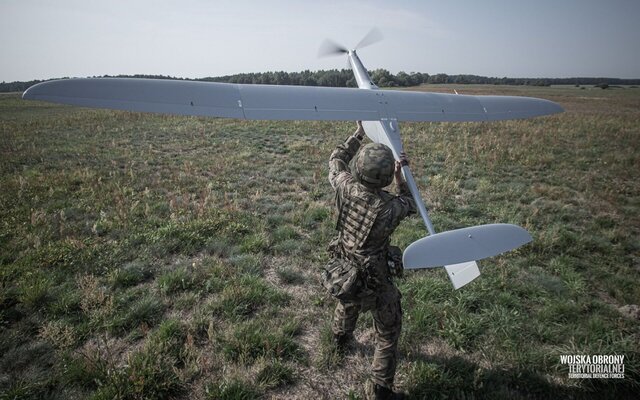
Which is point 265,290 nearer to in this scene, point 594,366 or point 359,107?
point 359,107

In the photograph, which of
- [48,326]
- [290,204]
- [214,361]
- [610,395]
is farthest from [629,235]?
[48,326]

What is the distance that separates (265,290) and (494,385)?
3.43 meters

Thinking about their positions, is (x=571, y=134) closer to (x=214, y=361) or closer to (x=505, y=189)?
(x=505, y=189)

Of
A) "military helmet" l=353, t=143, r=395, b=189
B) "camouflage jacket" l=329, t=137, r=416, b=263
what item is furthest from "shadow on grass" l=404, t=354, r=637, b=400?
"military helmet" l=353, t=143, r=395, b=189

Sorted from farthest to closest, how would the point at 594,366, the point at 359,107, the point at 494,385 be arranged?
the point at 359,107 → the point at 594,366 → the point at 494,385

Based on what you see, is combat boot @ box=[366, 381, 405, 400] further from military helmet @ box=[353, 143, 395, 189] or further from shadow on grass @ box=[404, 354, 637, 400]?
military helmet @ box=[353, 143, 395, 189]

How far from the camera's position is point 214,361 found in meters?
3.79

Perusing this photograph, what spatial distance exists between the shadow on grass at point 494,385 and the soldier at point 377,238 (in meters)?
0.37

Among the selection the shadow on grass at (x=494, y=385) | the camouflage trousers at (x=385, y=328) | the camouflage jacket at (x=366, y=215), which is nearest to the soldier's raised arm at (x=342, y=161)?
the camouflage jacket at (x=366, y=215)

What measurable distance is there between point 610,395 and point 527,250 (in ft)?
10.7

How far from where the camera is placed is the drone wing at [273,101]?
12.7 ft

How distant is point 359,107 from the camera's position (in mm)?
5488

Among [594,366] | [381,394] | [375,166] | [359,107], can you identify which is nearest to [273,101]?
[359,107]

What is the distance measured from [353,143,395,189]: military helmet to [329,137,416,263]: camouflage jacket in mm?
153
